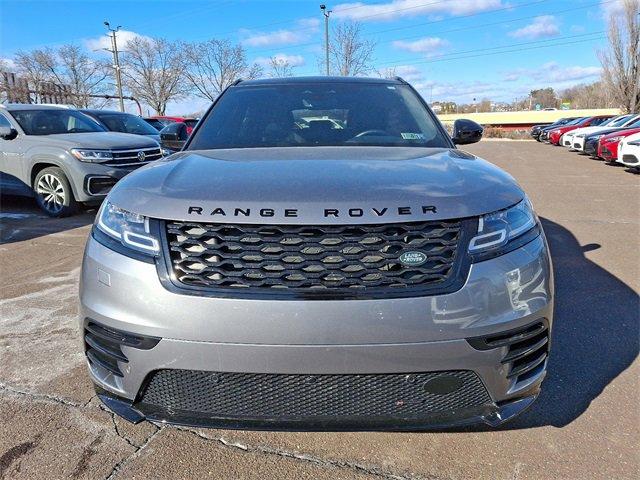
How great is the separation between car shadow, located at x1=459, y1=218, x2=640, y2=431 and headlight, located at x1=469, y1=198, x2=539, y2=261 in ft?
3.14

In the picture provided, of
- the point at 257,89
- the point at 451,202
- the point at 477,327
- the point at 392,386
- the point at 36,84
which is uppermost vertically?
the point at 36,84

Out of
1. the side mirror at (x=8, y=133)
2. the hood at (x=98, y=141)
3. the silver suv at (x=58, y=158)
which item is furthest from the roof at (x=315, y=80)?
the side mirror at (x=8, y=133)

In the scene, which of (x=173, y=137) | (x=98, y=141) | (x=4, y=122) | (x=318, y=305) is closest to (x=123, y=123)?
(x=4, y=122)

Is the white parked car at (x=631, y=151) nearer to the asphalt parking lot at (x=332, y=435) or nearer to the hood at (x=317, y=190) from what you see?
the asphalt parking lot at (x=332, y=435)

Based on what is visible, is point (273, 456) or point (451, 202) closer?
point (451, 202)

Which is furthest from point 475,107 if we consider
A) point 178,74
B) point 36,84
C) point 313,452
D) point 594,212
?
point 313,452

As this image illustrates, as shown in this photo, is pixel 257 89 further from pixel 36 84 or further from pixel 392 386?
pixel 36 84

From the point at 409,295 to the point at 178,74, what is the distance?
150ft

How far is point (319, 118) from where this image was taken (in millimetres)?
3232

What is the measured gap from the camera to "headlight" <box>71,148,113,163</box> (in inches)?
290

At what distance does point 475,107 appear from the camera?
108125mm

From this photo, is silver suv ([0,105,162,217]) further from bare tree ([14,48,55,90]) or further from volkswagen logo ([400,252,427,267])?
bare tree ([14,48,55,90])

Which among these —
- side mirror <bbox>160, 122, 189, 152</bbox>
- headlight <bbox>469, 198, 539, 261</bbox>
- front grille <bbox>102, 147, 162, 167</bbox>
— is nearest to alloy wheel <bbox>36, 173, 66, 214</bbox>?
front grille <bbox>102, 147, 162, 167</bbox>

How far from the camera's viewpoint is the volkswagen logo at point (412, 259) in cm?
177
